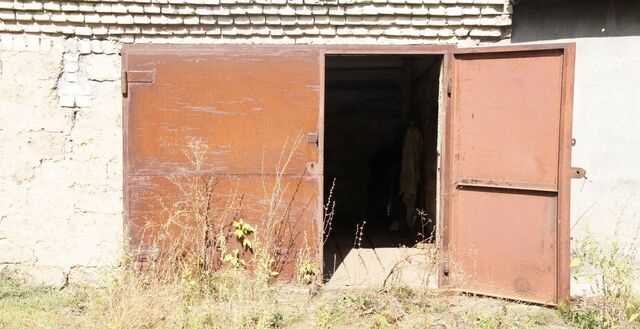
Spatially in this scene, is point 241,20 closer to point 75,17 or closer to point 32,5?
point 75,17

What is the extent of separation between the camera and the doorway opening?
6.37m

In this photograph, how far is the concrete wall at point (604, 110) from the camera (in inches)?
194

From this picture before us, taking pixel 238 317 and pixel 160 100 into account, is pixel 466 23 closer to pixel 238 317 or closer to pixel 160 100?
pixel 160 100

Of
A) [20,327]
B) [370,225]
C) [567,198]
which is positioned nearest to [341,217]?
[370,225]

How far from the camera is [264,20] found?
16.5ft

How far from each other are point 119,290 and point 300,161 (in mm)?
1861

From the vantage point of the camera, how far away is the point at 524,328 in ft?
14.1

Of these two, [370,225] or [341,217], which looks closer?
[370,225]

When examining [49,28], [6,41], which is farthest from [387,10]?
[6,41]

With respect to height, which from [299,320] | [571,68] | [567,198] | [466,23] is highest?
[466,23]

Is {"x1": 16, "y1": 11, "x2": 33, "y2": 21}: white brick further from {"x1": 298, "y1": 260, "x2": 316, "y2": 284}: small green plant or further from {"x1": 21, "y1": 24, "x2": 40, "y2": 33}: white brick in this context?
{"x1": 298, "y1": 260, "x2": 316, "y2": 284}: small green plant

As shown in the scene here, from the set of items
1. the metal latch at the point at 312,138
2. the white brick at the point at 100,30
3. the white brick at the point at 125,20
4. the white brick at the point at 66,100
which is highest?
the white brick at the point at 125,20

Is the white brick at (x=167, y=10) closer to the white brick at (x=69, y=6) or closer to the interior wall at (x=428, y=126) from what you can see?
the white brick at (x=69, y=6)

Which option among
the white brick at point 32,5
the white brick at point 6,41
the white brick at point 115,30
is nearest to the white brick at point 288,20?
the white brick at point 115,30
